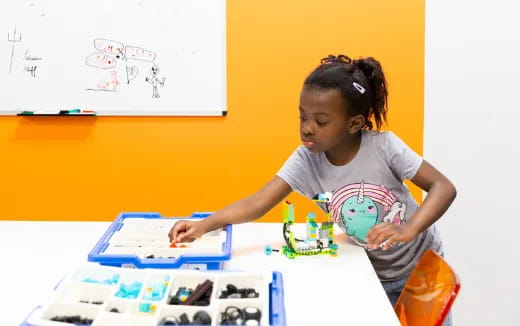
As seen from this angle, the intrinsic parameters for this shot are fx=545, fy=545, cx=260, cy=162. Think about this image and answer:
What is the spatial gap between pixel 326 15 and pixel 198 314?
6.18 ft

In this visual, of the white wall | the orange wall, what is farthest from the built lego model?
the white wall

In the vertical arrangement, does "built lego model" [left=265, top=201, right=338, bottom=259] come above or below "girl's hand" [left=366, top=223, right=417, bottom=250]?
below

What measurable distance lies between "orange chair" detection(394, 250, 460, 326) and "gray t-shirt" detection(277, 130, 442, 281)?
0.16 meters

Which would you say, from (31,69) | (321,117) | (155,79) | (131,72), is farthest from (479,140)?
(31,69)

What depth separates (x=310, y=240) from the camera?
1.39m

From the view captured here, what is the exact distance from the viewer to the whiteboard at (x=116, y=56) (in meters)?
2.53

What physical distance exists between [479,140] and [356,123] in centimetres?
133

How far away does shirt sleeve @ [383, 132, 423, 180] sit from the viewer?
1421 mm

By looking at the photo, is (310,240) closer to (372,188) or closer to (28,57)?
(372,188)

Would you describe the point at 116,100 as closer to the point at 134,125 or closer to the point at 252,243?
the point at 134,125

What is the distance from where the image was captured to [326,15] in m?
2.51

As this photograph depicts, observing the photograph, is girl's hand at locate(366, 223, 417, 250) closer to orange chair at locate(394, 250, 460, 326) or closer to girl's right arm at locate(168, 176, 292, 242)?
orange chair at locate(394, 250, 460, 326)

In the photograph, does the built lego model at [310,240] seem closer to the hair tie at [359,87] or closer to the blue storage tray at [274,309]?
the blue storage tray at [274,309]

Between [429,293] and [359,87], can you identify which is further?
[359,87]
